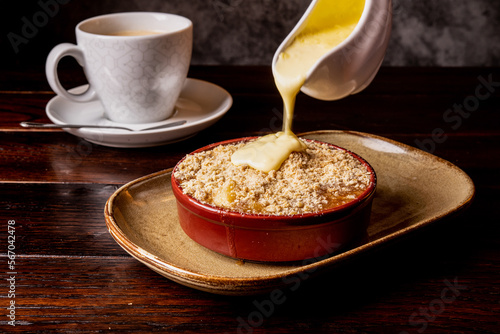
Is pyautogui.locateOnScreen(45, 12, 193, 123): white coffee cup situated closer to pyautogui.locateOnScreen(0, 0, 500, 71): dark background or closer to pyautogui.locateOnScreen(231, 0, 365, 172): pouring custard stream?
pyautogui.locateOnScreen(231, 0, 365, 172): pouring custard stream

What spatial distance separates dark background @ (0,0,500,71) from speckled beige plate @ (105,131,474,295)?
1.01 m

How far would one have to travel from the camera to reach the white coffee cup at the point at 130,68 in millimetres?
1042

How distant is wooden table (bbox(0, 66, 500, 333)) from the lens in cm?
59

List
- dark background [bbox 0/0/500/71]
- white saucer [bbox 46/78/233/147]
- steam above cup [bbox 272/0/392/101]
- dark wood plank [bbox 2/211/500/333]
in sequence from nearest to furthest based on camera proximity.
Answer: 1. dark wood plank [bbox 2/211/500/333]
2. steam above cup [bbox 272/0/392/101]
3. white saucer [bbox 46/78/233/147]
4. dark background [bbox 0/0/500/71]

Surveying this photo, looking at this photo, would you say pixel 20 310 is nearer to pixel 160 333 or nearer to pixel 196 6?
pixel 160 333

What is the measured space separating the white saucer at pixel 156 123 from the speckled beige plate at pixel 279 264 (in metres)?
0.17

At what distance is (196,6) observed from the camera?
73.2 inches

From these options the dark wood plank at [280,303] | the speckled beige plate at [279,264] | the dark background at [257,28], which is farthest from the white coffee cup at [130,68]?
the dark background at [257,28]

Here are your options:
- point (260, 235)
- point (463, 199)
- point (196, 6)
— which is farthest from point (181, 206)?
point (196, 6)

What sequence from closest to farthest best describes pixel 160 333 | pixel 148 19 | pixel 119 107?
pixel 160 333 → pixel 119 107 → pixel 148 19

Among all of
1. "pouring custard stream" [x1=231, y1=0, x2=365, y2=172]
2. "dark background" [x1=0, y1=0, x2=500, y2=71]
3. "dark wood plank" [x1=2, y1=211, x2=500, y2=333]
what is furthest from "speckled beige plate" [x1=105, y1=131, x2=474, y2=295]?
"dark background" [x1=0, y1=0, x2=500, y2=71]

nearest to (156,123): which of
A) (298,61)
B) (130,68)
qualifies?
(130,68)

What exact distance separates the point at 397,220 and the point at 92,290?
0.42 m

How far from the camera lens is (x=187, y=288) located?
65cm
